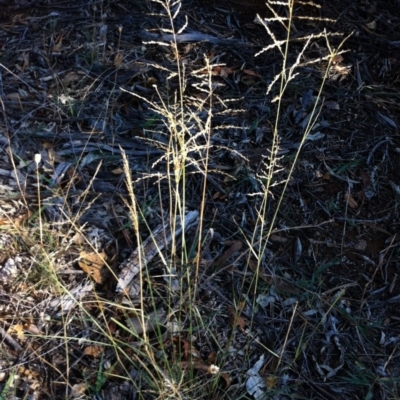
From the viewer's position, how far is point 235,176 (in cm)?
279

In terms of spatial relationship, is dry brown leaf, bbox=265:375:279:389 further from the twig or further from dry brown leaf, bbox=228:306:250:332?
the twig

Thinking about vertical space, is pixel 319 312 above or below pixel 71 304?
below

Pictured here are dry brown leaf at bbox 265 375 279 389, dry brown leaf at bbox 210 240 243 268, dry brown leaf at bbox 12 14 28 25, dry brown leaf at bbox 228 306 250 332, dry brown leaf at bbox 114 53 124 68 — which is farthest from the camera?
dry brown leaf at bbox 12 14 28 25

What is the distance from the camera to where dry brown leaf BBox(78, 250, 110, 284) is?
241 cm

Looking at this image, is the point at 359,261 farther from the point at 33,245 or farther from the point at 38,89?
the point at 38,89

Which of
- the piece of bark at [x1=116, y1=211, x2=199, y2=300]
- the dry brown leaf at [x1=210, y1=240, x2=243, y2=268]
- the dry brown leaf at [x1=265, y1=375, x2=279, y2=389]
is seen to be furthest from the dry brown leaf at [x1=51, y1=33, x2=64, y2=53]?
the dry brown leaf at [x1=265, y1=375, x2=279, y2=389]

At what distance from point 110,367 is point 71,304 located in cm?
28

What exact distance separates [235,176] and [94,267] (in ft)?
2.41

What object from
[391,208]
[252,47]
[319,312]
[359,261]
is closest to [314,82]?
[252,47]

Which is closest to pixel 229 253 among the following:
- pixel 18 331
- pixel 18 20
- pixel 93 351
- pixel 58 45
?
pixel 93 351

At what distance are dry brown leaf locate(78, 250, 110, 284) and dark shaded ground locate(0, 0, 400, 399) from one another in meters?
0.07

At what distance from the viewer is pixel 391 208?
2.85m

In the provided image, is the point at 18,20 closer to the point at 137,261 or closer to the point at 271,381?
the point at 137,261

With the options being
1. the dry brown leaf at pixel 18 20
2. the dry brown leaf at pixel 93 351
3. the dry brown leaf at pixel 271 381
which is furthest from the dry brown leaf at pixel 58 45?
the dry brown leaf at pixel 271 381
